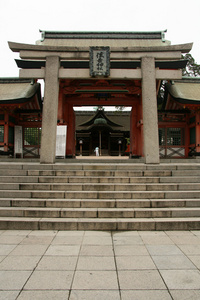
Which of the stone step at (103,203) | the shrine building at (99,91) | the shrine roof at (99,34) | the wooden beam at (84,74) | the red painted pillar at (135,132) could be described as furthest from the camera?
the shrine roof at (99,34)

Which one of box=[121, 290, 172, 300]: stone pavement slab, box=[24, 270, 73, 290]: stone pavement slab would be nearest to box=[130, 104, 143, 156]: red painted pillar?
box=[24, 270, 73, 290]: stone pavement slab

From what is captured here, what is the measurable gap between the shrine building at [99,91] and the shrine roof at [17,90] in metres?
0.05

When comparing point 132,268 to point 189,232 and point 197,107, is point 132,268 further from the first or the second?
point 197,107

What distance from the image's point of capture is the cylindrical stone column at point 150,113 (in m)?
8.32

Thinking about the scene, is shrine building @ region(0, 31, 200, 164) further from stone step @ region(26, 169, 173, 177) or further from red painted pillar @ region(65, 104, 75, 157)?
stone step @ region(26, 169, 173, 177)

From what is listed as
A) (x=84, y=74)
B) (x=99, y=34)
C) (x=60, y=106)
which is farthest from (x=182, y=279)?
(x=99, y=34)

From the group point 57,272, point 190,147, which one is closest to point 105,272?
point 57,272

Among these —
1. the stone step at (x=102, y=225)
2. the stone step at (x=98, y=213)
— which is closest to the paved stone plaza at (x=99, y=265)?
the stone step at (x=102, y=225)

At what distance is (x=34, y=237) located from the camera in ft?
14.1

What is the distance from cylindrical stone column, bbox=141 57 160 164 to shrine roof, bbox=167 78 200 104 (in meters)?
4.14

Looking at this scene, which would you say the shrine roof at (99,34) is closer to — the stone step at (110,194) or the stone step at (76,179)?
the stone step at (76,179)

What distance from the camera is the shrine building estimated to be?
8.84m

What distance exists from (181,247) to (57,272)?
88.2 inches

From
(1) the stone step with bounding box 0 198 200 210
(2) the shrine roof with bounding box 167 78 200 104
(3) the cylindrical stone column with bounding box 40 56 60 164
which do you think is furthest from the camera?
(2) the shrine roof with bounding box 167 78 200 104
